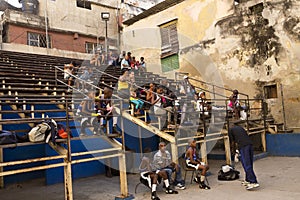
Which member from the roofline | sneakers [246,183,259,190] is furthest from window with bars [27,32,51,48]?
sneakers [246,183,259,190]

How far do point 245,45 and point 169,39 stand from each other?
17.0 ft

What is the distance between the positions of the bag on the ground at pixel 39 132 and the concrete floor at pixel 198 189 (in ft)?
7.83

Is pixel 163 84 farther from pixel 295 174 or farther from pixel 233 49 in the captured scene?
pixel 295 174

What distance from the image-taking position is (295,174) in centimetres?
782

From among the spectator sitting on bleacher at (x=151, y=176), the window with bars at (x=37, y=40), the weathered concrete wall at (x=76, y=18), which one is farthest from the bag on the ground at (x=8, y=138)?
the weathered concrete wall at (x=76, y=18)

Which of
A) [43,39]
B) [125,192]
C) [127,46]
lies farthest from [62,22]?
[125,192]

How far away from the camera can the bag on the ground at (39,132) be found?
16.9 feet

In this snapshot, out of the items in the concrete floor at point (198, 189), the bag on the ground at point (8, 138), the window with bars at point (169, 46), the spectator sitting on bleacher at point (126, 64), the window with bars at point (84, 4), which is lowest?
the concrete floor at point (198, 189)

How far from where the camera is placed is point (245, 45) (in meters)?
13.3

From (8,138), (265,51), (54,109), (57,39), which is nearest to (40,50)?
(57,39)

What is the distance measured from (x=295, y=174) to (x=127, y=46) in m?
15.1

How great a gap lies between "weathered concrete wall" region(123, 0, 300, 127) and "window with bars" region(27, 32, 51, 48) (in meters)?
7.61

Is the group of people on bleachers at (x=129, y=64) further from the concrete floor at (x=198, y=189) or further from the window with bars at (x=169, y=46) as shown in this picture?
the concrete floor at (x=198, y=189)

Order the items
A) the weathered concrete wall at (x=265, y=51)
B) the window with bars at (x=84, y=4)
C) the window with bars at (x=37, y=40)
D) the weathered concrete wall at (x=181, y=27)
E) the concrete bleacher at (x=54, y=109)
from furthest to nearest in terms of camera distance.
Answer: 1. the window with bars at (x=84, y=4)
2. the window with bars at (x=37, y=40)
3. the weathered concrete wall at (x=181, y=27)
4. the weathered concrete wall at (x=265, y=51)
5. the concrete bleacher at (x=54, y=109)
